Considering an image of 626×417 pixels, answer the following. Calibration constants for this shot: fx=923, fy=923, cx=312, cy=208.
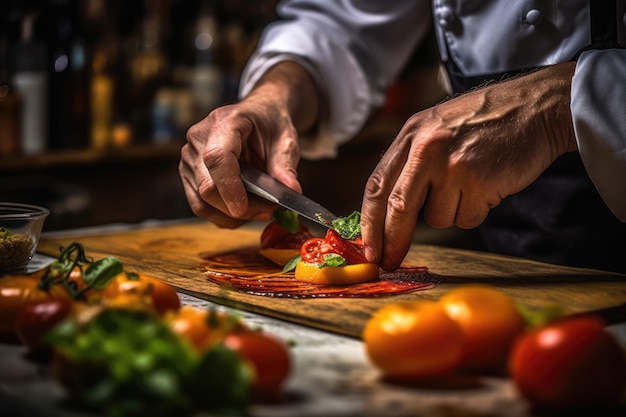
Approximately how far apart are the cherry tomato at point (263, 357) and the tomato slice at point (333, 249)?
55 centimetres

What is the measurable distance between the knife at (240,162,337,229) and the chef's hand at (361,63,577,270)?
5.6 inches

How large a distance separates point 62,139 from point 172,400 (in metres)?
2.27

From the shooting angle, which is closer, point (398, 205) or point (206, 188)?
point (398, 205)

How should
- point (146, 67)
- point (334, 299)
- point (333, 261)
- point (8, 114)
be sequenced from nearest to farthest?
point (334, 299) → point (333, 261) → point (8, 114) → point (146, 67)

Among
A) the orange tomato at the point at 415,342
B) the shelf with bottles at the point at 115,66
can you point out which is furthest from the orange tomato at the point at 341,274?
the shelf with bottles at the point at 115,66

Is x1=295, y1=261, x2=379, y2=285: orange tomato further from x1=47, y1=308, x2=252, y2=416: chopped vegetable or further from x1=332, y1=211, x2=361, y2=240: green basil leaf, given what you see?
x1=47, y1=308, x2=252, y2=416: chopped vegetable

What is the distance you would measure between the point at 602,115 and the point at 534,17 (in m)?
0.36

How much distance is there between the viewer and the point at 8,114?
268 cm

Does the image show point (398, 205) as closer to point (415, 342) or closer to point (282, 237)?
point (282, 237)

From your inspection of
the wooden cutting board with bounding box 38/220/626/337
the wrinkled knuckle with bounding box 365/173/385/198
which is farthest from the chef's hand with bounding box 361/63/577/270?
the wooden cutting board with bounding box 38/220/626/337

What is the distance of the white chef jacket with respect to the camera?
1.34 metres

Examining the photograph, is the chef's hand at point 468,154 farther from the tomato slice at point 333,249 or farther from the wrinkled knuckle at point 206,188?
the wrinkled knuckle at point 206,188

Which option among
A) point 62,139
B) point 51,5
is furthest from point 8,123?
point 51,5

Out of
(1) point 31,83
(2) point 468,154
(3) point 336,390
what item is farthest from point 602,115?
(1) point 31,83
